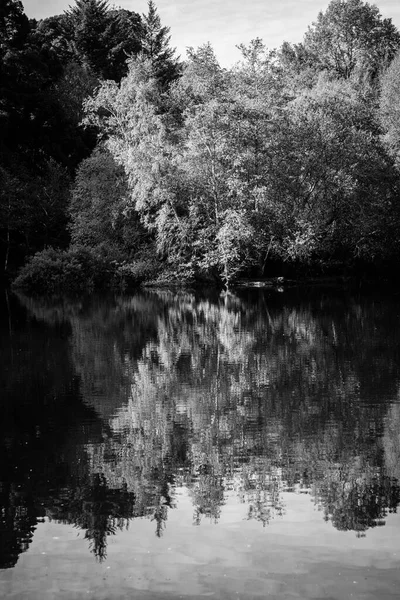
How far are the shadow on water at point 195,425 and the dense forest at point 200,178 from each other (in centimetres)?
1738

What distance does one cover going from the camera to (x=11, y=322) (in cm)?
2455

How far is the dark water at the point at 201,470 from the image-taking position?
19.7 feet

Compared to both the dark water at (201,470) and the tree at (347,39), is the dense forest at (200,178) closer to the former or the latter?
the tree at (347,39)

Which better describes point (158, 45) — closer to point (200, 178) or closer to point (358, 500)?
point (200, 178)

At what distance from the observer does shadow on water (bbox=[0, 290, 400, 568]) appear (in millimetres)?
7625

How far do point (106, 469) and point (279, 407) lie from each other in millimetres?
3818

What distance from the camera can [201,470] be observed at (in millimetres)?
8672

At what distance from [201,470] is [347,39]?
6193 centimetres

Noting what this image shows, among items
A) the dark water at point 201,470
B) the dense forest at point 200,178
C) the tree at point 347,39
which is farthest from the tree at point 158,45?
the dark water at point 201,470

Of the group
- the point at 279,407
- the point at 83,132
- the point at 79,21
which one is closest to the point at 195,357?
the point at 279,407

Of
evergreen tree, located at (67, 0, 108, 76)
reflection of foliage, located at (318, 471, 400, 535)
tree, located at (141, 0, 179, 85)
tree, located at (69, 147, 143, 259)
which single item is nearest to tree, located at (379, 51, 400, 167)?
tree, located at (69, 147, 143, 259)

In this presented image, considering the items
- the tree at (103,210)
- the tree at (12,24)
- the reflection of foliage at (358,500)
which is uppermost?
the tree at (12,24)

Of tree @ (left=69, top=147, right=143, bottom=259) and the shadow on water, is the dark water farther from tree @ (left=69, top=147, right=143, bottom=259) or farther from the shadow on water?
tree @ (left=69, top=147, right=143, bottom=259)

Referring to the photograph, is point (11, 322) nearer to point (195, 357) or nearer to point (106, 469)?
point (195, 357)
